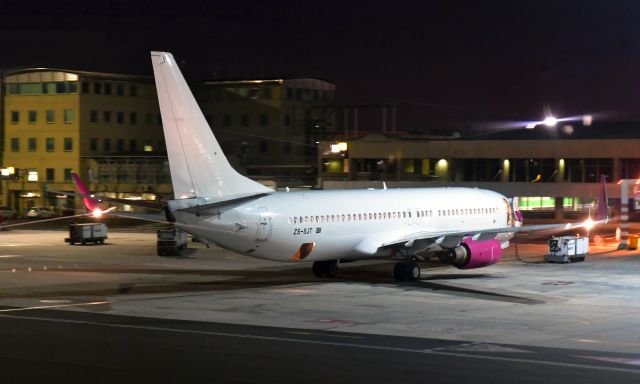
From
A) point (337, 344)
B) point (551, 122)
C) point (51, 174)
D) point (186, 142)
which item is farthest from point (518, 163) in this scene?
point (337, 344)

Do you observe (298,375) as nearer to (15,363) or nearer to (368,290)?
(15,363)

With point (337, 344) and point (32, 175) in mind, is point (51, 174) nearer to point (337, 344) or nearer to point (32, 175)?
point (32, 175)

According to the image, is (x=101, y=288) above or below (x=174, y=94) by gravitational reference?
below

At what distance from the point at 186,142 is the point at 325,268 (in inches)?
391

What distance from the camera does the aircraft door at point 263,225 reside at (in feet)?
119

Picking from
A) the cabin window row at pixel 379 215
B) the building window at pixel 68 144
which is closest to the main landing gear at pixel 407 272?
the cabin window row at pixel 379 215

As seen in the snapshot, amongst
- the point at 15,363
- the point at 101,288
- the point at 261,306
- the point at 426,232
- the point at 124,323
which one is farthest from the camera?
the point at 426,232

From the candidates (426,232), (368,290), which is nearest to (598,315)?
(368,290)

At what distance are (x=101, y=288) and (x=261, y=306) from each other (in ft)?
28.8

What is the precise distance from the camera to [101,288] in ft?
126

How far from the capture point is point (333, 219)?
39156 millimetres

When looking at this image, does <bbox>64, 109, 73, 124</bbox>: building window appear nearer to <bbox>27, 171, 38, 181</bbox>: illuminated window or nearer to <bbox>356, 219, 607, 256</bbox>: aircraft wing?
<bbox>27, 171, 38, 181</bbox>: illuminated window

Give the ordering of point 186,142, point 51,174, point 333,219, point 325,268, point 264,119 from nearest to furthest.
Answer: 1. point 186,142
2. point 333,219
3. point 325,268
4. point 51,174
5. point 264,119

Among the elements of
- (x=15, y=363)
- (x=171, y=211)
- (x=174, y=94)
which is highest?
(x=174, y=94)
